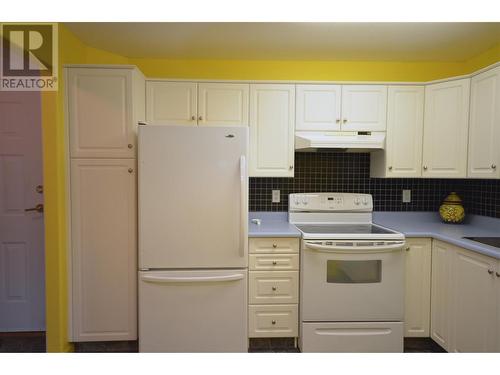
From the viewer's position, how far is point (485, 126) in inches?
80.9

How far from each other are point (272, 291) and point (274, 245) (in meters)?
0.33

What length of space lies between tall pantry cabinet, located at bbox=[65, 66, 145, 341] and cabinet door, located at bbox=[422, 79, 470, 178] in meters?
2.24

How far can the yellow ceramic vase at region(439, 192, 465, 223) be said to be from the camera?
2.47m

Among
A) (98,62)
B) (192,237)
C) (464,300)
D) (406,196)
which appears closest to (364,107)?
(406,196)

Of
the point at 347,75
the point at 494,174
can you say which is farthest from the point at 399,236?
the point at 347,75

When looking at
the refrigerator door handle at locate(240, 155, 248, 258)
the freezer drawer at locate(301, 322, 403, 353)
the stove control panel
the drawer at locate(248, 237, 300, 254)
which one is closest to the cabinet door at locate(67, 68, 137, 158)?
the refrigerator door handle at locate(240, 155, 248, 258)

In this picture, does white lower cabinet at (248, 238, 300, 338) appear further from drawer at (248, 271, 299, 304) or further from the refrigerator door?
the refrigerator door

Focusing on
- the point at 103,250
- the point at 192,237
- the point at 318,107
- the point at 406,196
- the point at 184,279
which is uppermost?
the point at 318,107

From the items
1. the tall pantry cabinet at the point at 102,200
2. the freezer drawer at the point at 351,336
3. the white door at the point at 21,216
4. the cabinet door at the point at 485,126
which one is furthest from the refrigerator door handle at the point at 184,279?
the cabinet door at the point at 485,126

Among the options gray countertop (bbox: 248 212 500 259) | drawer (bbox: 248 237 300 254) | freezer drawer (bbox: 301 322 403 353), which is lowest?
freezer drawer (bbox: 301 322 403 353)

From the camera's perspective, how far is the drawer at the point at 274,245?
2121 mm

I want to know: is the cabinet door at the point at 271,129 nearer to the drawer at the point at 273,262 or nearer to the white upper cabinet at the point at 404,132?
the drawer at the point at 273,262

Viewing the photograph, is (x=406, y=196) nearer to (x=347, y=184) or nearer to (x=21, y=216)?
(x=347, y=184)
